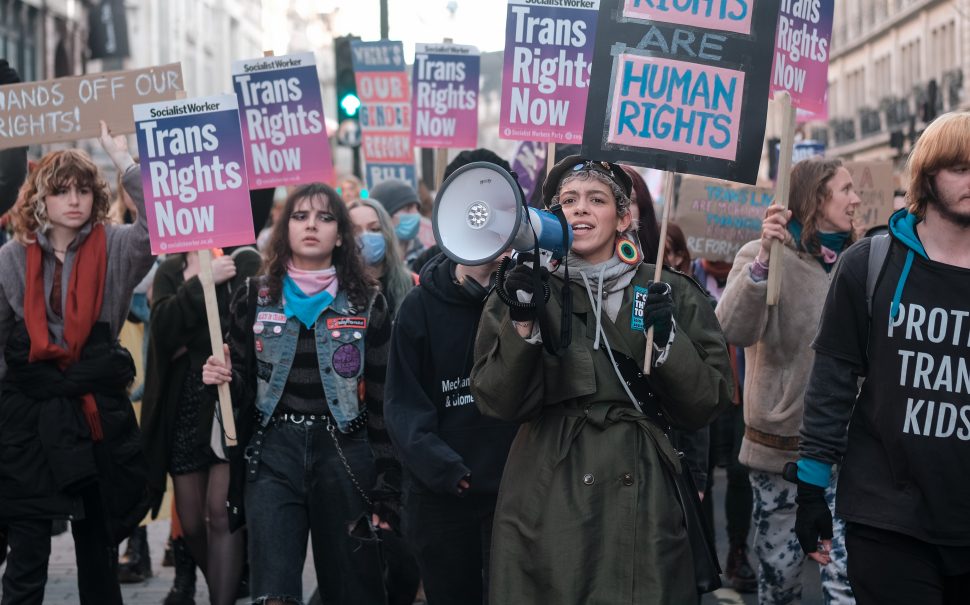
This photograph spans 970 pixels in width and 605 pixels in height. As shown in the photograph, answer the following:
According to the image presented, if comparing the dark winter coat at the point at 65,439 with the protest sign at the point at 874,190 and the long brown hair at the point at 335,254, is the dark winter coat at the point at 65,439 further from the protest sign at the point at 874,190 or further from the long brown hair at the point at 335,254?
the protest sign at the point at 874,190

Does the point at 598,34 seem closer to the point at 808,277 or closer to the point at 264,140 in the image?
the point at 808,277

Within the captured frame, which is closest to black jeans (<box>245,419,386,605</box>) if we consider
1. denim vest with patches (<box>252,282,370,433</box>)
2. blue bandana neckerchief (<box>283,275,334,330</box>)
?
denim vest with patches (<box>252,282,370,433</box>)

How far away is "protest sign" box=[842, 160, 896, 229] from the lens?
923 centimetres

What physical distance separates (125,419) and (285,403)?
95 centimetres

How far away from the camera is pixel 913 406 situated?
426 centimetres

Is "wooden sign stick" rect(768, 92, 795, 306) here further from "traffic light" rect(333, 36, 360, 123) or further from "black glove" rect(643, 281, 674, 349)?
"traffic light" rect(333, 36, 360, 123)

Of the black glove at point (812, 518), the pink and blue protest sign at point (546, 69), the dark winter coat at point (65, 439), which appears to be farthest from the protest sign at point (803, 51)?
the dark winter coat at point (65, 439)

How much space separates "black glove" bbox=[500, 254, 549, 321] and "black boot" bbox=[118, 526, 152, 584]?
5.03 m

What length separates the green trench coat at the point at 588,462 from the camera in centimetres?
421

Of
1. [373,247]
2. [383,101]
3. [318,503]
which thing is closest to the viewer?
[318,503]

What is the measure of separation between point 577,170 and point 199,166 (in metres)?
2.24

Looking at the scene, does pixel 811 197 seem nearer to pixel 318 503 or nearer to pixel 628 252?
pixel 628 252

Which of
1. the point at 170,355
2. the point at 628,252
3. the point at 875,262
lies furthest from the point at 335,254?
the point at 875,262

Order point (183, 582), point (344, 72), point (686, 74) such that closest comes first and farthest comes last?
point (686, 74) → point (183, 582) → point (344, 72)
